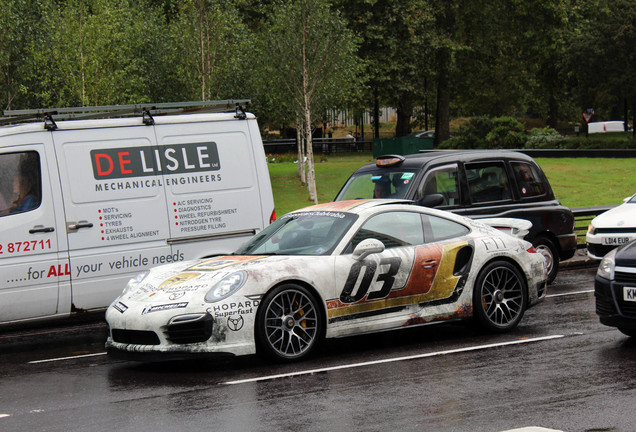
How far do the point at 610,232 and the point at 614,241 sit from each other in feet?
0.56

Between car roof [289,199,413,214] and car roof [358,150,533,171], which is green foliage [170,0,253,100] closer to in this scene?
car roof [358,150,533,171]

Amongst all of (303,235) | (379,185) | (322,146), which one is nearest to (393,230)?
(303,235)

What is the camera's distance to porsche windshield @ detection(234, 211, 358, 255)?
8734mm

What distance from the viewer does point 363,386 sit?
7113mm

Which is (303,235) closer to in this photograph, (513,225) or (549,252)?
(513,225)

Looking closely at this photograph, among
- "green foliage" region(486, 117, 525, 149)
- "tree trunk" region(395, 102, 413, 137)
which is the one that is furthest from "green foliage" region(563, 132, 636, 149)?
"tree trunk" region(395, 102, 413, 137)

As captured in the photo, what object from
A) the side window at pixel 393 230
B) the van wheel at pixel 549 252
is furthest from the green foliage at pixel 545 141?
the side window at pixel 393 230

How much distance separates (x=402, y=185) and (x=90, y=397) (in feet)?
19.7

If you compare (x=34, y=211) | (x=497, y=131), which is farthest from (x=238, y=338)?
(x=497, y=131)

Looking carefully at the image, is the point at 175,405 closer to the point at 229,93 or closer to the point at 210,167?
A: the point at 210,167

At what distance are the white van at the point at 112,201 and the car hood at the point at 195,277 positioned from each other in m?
1.80

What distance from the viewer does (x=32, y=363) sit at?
883 centimetres

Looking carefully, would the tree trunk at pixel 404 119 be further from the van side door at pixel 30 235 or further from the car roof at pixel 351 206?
the car roof at pixel 351 206

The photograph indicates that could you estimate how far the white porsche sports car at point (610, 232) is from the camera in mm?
14312
